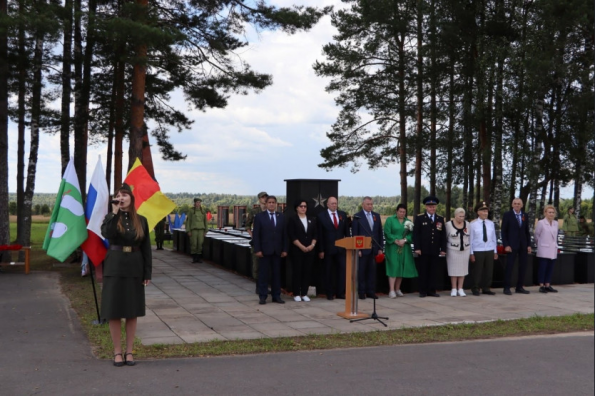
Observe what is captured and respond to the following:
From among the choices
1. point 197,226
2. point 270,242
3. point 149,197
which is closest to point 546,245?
point 270,242

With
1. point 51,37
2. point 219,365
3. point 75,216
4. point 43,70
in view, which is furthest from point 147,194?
point 43,70

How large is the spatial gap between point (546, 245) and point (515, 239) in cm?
71

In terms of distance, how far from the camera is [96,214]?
329 inches

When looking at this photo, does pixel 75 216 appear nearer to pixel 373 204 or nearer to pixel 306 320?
pixel 306 320

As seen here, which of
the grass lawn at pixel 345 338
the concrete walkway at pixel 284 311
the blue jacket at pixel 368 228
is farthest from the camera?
the blue jacket at pixel 368 228

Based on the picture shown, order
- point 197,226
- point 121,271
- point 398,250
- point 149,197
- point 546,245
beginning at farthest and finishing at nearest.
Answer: point 197,226 < point 546,245 < point 398,250 < point 149,197 < point 121,271

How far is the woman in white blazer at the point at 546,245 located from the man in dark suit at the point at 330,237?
4018mm

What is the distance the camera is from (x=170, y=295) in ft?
38.8

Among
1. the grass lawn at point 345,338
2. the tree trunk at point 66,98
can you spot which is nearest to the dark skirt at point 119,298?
the grass lawn at point 345,338

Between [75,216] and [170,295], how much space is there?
148 inches

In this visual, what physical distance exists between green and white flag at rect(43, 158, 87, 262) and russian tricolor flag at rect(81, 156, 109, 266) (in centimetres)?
12

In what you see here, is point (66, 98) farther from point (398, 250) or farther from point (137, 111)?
point (398, 250)

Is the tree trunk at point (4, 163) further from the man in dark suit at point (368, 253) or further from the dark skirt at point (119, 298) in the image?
the dark skirt at point (119, 298)

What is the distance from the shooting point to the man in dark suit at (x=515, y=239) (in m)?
12.2
